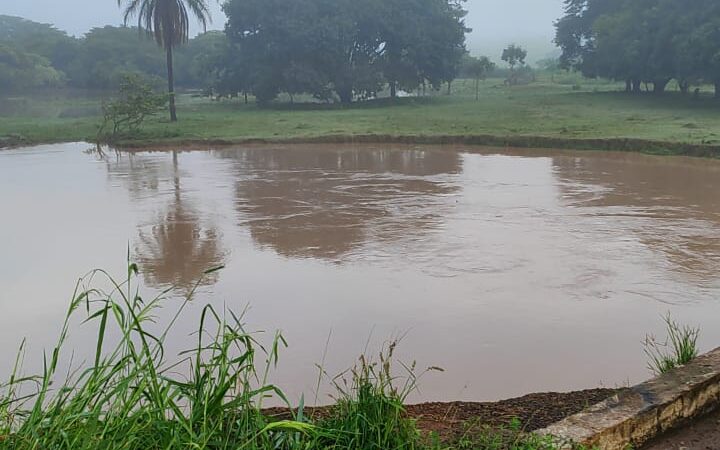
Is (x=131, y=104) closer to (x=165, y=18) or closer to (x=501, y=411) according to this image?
(x=165, y=18)

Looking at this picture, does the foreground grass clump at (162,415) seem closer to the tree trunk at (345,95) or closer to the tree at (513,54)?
the tree trunk at (345,95)

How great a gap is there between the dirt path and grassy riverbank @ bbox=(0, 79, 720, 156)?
11.8 m

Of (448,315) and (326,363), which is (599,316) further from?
(326,363)

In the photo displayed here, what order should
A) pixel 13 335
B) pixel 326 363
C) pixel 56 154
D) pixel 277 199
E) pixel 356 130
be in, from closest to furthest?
1. pixel 326 363
2. pixel 13 335
3. pixel 277 199
4. pixel 56 154
5. pixel 356 130

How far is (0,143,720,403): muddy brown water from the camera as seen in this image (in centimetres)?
464

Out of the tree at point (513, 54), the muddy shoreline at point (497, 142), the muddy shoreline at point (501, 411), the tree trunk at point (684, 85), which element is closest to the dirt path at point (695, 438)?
the muddy shoreline at point (501, 411)

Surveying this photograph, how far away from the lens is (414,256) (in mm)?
6969

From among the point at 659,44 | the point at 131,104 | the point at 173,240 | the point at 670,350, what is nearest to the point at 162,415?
the point at 670,350

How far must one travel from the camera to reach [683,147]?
45.8ft

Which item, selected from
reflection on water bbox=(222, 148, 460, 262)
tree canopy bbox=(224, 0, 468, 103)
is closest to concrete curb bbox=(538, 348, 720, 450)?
reflection on water bbox=(222, 148, 460, 262)

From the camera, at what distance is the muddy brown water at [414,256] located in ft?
15.2

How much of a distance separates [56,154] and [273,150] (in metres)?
4.97

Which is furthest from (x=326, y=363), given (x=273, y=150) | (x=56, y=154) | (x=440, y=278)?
(x=56, y=154)

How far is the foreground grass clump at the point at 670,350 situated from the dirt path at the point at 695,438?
0.34m
